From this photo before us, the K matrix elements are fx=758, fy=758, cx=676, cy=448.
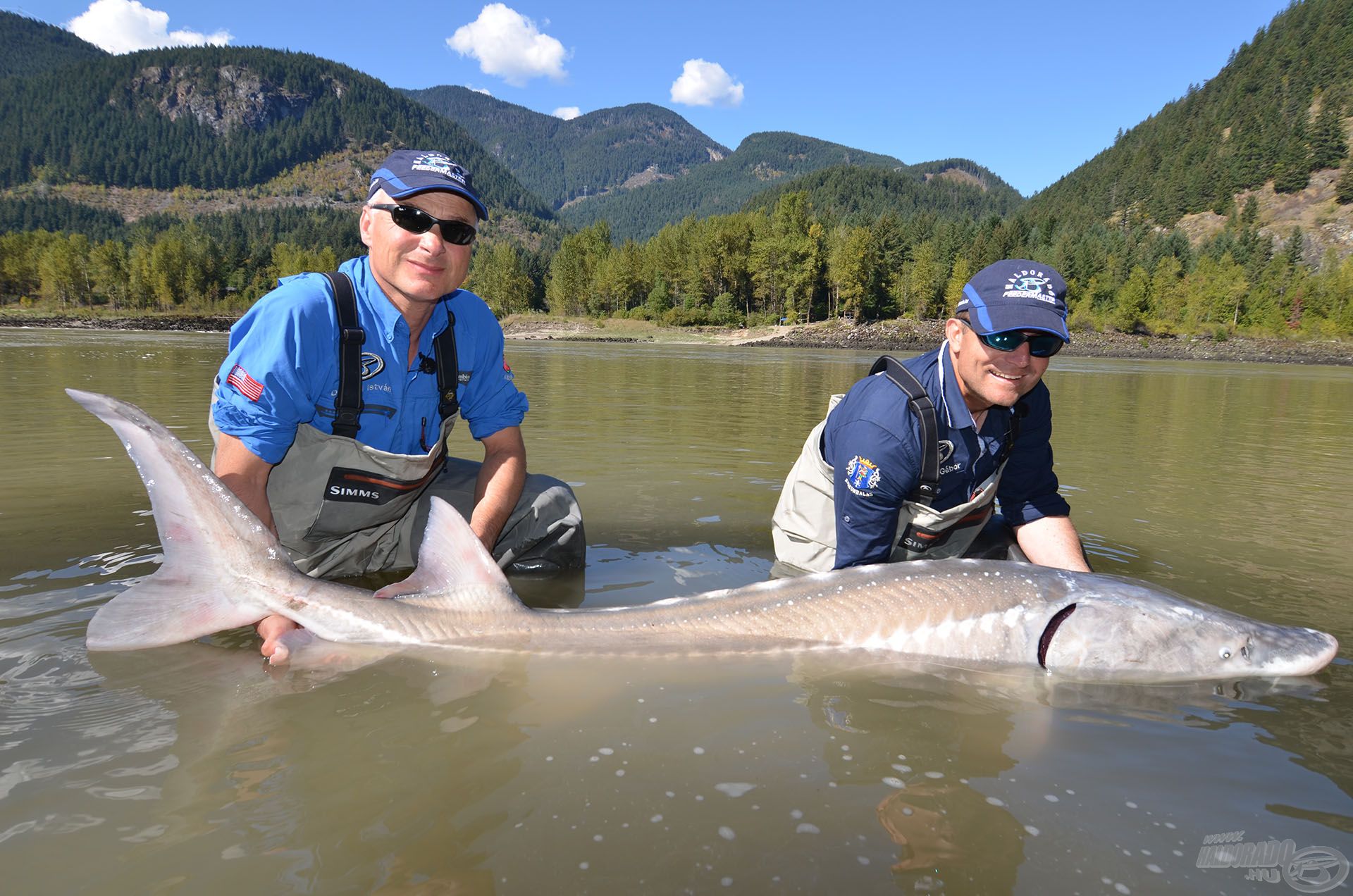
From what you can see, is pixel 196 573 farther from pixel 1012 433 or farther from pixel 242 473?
pixel 1012 433

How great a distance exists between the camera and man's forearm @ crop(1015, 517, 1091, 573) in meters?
4.26

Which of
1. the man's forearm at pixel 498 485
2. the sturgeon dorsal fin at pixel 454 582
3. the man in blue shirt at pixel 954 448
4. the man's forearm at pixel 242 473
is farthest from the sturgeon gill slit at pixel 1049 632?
the man's forearm at pixel 242 473

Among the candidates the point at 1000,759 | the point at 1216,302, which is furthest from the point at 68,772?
the point at 1216,302

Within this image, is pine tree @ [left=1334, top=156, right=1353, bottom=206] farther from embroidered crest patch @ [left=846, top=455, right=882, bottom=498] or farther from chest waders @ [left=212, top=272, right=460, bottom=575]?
chest waders @ [left=212, top=272, right=460, bottom=575]

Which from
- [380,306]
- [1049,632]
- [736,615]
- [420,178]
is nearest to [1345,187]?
[1049,632]

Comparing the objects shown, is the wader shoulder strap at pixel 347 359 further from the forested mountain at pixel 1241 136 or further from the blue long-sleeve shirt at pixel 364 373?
the forested mountain at pixel 1241 136

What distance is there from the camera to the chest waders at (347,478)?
3.86 m

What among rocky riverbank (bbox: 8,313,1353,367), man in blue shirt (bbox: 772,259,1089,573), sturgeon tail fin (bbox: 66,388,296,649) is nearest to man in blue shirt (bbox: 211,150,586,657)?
sturgeon tail fin (bbox: 66,388,296,649)

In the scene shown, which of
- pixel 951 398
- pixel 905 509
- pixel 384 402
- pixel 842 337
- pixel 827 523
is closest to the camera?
pixel 951 398

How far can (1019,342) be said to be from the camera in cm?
352

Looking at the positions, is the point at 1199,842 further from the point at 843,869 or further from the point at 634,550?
the point at 634,550

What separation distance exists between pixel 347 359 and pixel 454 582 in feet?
4.29

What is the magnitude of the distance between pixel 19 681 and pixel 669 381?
19.5 metres

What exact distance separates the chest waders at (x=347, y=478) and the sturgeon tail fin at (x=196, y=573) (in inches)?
27.1
